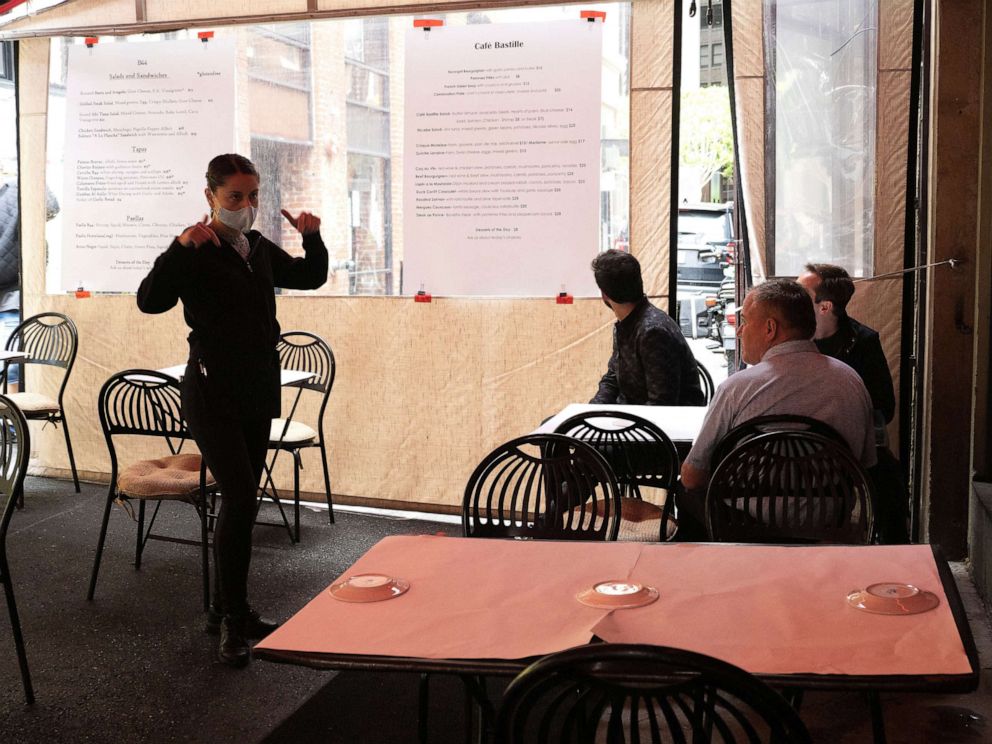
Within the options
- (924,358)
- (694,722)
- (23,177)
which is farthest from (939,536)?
(23,177)

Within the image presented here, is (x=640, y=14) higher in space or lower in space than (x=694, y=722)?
higher

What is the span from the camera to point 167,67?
5574 millimetres

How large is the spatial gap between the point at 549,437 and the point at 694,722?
4.77 feet

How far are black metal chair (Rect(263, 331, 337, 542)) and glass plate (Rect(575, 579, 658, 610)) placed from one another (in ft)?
10.0

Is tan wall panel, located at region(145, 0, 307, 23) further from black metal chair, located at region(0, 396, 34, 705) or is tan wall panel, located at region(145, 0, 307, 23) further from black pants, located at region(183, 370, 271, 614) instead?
black metal chair, located at region(0, 396, 34, 705)

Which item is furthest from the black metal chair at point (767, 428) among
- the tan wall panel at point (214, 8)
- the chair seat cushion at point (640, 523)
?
the tan wall panel at point (214, 8)

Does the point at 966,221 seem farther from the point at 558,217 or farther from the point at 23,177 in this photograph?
the point at 23,177

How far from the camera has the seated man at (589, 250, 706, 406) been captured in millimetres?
3930

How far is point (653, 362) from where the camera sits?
12.9 ft

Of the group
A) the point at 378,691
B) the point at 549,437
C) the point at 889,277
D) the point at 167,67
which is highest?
the point at 167,67

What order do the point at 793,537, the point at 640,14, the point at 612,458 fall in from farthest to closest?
1. the point at 640,14
2. the point at 612,458
3. the point at 793,537

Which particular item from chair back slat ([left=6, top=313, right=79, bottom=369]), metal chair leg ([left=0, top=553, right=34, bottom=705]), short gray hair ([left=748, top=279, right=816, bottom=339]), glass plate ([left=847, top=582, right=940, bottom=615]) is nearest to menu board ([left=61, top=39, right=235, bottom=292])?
chair back slat ([left=6, top=313, right=79, bottom=369])

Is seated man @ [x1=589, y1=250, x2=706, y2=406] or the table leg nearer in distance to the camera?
the table leg

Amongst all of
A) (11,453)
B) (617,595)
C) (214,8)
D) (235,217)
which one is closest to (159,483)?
(11,453)
